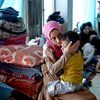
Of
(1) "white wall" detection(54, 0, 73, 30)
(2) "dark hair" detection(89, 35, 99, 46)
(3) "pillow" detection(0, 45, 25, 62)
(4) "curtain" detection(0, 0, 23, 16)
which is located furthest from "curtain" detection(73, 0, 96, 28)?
(3) "pillow" detection(0, 45, 25, 62)

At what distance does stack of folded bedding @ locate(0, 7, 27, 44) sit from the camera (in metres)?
2.22

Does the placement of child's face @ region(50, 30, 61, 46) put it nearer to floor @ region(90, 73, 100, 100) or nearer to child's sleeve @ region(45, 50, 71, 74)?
child's sleeve @ region(45, 50, 71, 74)

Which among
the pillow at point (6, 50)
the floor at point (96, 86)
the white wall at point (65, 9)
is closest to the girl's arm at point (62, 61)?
the pillow at point (6, 50)


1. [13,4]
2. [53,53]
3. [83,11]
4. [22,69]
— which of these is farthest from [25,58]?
[83,11]

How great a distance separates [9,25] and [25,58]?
1.42 feet

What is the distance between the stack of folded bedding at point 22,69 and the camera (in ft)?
6.36

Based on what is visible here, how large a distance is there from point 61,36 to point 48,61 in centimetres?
20

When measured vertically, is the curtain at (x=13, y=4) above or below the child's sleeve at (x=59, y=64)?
above

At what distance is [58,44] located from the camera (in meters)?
1.94

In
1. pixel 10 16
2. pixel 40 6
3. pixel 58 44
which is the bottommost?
pixel 58 44

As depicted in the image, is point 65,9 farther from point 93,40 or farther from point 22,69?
point 22,69

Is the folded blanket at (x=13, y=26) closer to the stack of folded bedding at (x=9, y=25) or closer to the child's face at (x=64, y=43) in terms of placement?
the stack of folded bedding at (x=9, y=25)

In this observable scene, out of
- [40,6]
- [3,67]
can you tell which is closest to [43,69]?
[3,67]

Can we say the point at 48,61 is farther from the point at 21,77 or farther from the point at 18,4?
the point at 18,4
